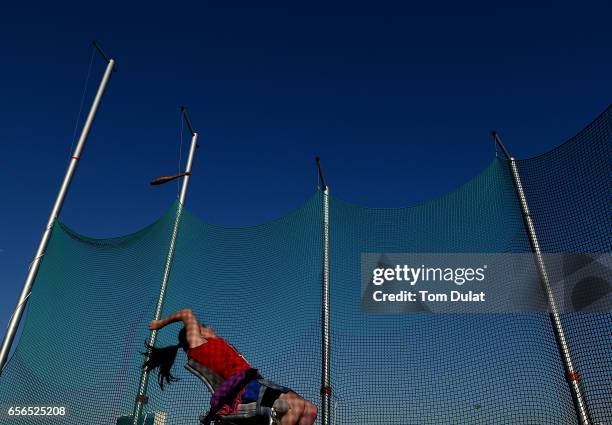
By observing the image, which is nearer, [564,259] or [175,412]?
[564,259]

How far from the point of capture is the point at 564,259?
566 cm

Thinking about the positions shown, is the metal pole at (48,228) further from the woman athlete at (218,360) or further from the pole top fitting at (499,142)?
the pole top fitting at (499,142)

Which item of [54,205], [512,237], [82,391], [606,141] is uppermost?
[54,205]

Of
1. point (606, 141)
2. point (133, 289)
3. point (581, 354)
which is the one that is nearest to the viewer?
point (581, 354)

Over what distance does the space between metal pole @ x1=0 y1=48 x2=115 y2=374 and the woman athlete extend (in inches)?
170

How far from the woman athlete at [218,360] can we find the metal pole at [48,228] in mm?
4321

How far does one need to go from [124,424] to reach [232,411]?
179 inches

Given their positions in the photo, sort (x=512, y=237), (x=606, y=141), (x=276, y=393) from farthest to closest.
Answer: (x=512, y=237), (x=606, y=141), (x=276, y=393)

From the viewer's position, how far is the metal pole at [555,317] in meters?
4.70

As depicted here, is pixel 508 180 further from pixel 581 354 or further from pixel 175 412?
pixel 175 412

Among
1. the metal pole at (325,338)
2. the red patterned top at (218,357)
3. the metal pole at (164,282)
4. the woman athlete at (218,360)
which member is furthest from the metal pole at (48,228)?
the red patterned top at (218,357)

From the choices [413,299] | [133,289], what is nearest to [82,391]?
[133,289]

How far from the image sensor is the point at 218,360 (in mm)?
3307

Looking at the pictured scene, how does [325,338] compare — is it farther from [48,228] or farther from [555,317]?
[48,228]
